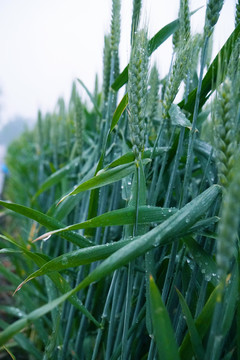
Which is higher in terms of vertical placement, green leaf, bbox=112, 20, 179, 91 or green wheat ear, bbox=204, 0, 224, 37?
green leaf, bbox=112, 20, 179, 91

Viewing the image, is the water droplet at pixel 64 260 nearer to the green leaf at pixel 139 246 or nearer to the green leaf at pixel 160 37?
the green leaf at pixel 139 246

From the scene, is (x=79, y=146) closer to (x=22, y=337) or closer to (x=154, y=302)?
(x=22, y=337)

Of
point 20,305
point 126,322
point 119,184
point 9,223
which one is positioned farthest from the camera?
point 9,223

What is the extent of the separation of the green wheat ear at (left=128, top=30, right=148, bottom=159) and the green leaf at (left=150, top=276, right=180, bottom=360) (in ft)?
0.65

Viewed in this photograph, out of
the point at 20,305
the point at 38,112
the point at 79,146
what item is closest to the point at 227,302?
the point at 79,146

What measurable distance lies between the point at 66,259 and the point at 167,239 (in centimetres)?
15

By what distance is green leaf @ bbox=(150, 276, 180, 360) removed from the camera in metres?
→ 0.46

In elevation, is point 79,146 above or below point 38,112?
below

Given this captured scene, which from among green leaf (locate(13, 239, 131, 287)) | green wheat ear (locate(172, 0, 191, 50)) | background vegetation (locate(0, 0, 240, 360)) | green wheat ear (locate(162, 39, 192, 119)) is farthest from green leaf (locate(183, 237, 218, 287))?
green wheat ear (locate(172, 0, 191, 50))

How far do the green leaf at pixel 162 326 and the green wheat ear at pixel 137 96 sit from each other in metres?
0.20

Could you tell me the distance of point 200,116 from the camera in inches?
35.4

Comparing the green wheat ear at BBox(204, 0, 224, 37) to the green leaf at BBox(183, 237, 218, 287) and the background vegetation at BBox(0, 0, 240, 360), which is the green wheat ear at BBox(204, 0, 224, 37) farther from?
the green leaf at BBox(183, 237, 218, 287)

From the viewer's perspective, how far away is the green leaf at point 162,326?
0.46 metres

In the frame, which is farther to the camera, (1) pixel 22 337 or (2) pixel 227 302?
(1) pixel 22 337
